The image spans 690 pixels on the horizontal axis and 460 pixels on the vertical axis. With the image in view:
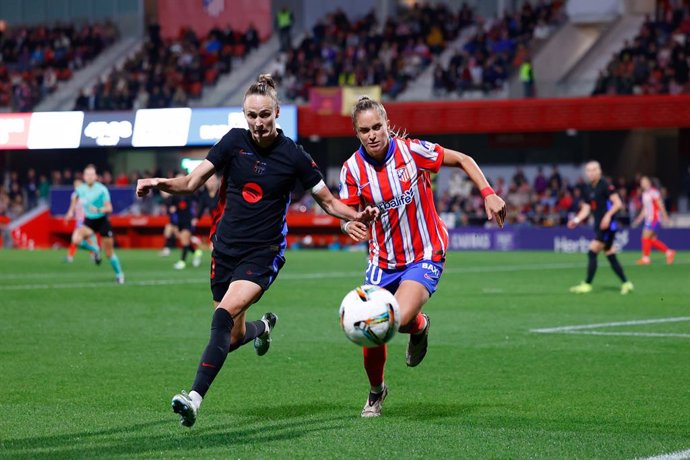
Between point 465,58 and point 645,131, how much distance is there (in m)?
7.13

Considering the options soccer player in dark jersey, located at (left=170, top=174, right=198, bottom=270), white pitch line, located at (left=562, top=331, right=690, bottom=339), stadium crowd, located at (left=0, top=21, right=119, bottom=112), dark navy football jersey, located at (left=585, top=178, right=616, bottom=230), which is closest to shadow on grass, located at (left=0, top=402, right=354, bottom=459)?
white pitch line, located at (left=562, top=331, right=690, bottom=339)

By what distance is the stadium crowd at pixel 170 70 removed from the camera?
46250 millimetres

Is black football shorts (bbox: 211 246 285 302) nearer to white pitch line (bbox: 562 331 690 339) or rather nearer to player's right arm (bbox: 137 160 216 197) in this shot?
player's right arm (bbox: 137 160 216 197)

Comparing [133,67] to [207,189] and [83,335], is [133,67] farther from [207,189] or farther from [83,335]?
[83,335]

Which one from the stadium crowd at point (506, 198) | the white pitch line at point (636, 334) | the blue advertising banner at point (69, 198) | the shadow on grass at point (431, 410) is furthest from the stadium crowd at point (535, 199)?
the shadow on grass at point (431, 410)

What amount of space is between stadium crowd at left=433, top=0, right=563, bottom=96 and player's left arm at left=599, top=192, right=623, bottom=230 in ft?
74.8

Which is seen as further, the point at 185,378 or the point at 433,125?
the point at 433,125

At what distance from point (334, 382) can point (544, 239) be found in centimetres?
3035

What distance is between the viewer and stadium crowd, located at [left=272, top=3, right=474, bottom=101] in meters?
44.8

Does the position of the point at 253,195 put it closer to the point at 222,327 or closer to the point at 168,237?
the point at 222,327

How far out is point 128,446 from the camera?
7.09m

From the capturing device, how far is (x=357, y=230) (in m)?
7.75

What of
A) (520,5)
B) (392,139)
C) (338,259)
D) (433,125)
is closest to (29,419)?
(392,139)

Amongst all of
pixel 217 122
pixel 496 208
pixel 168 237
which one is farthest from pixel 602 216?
pixel 217 122
